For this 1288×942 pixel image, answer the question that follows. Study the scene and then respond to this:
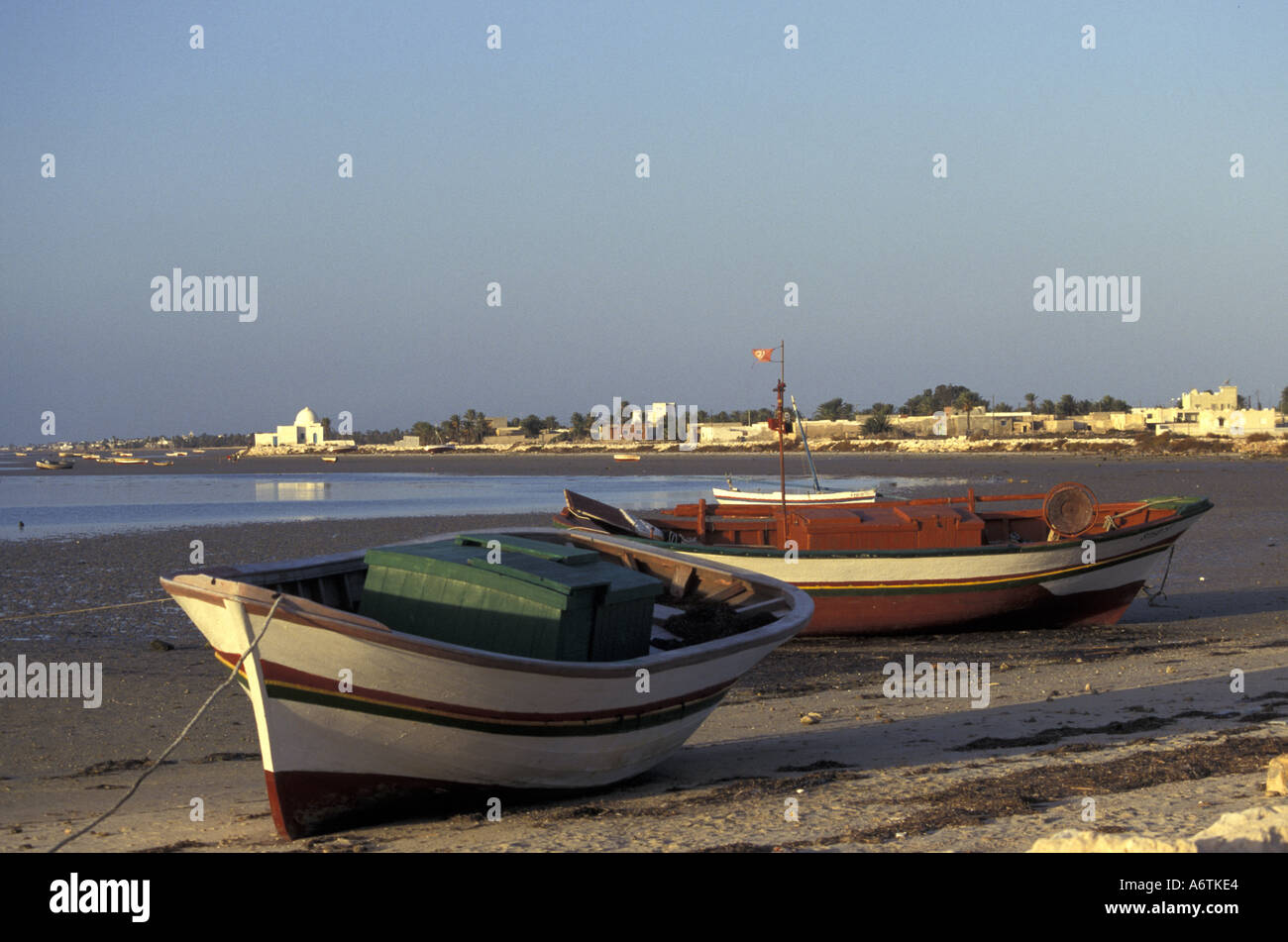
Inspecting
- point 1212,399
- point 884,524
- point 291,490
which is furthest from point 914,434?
point 884,524

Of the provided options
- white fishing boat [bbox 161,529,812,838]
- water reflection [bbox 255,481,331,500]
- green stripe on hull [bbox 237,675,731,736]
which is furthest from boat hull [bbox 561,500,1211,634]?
water reflection [bbox 255,481,331,500]

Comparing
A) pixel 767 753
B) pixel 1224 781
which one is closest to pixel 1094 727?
pixel 1224 781

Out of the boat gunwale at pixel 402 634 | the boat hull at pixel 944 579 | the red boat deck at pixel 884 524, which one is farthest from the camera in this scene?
the red boat deck at pixel 884 524

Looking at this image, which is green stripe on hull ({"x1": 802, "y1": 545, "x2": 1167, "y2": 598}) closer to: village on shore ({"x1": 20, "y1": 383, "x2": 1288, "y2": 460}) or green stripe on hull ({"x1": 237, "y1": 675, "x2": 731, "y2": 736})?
green stripe on hull ({"x1": 237, "y1": 675, "x2": 731, "y2": 736})

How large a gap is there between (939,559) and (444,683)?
36.9 feet

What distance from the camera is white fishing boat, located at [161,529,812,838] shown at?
733cm

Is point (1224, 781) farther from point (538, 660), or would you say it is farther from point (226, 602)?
point (226, 602)

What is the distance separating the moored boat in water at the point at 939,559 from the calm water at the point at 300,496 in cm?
2657

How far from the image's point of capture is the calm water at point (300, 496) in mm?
43125

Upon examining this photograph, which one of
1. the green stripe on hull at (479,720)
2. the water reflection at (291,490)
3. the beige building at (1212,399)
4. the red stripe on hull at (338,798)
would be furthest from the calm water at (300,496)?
the beige building at (1212,399)

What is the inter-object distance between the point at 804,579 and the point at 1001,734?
6927 mm

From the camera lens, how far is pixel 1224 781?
27.0 ft

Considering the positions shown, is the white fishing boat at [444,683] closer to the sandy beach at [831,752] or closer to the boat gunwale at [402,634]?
the boat gunwale at [402,634]

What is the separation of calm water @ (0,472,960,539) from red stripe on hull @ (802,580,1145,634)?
28035 mm
